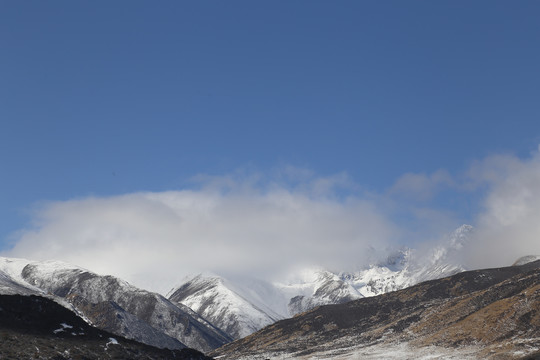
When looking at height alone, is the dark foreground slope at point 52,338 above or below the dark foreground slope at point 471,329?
above

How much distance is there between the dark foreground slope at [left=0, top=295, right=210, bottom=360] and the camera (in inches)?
2955

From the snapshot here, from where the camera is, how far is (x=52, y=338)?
270 ft

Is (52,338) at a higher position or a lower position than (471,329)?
higher

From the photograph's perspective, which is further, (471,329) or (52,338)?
(471,329)

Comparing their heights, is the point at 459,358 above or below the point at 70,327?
below

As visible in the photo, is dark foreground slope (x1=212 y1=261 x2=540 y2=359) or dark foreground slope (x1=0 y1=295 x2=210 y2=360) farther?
dark foreground slope (x1=212 y1=261 x2=540 y2=359)

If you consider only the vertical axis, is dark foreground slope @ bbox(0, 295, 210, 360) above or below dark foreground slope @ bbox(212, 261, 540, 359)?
above

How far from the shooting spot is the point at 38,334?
271 ft

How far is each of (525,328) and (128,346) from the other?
307ft

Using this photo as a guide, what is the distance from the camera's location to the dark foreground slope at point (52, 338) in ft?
246

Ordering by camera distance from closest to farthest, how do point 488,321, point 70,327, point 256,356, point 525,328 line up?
point 70,327 → point 525,328 → point 488,321 → point 256,356

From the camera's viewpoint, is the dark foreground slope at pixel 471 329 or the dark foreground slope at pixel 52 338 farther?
the dark foreground slope at pixel 471 329

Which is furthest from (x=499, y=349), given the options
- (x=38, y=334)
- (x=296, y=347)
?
(x=38, y=334)

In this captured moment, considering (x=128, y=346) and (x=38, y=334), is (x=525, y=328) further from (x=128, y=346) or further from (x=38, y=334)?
(x=38, y=334)
